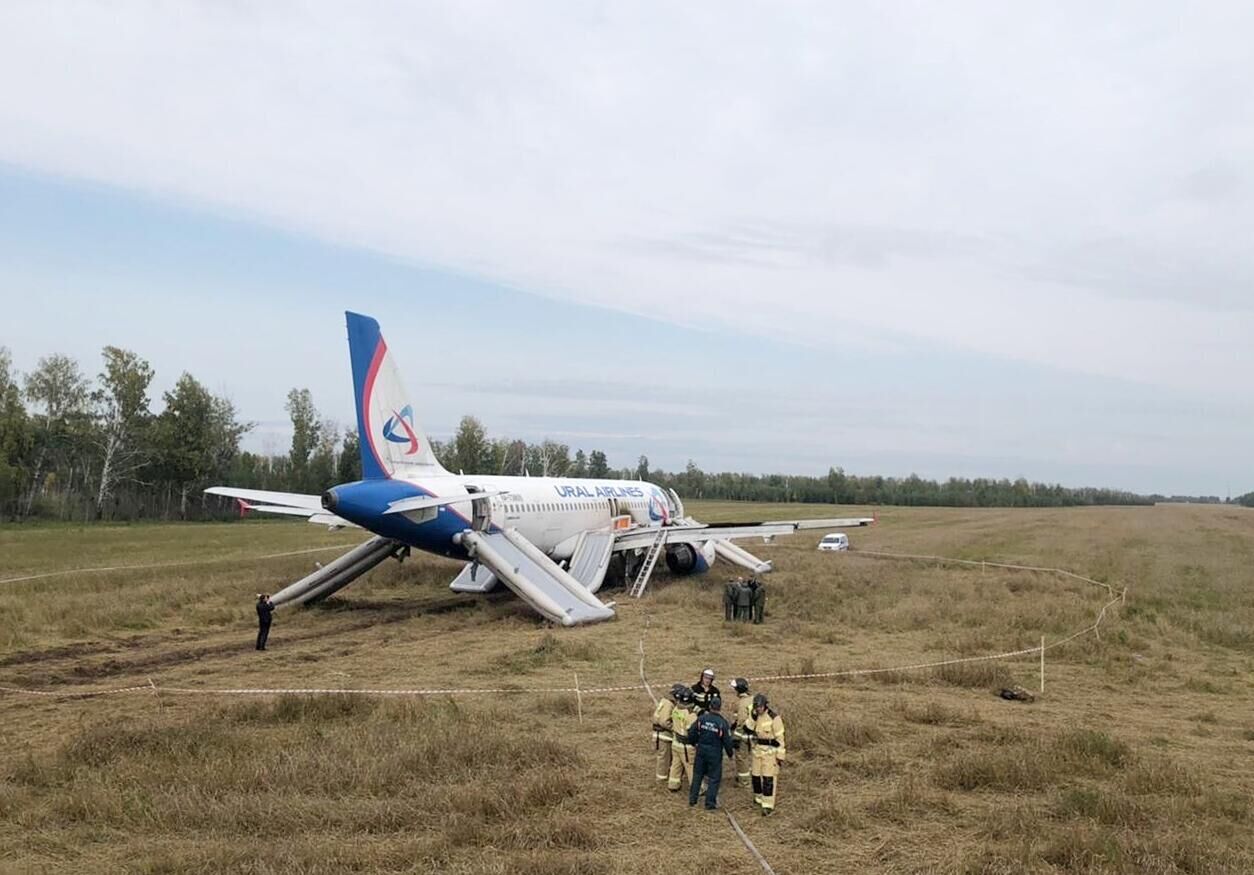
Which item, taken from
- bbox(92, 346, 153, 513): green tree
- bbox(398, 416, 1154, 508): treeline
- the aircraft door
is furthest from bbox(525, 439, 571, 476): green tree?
the aircraft door

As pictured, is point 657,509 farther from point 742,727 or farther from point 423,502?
point 742,727

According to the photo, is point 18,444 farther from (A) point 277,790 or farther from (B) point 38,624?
(A) point 277,790

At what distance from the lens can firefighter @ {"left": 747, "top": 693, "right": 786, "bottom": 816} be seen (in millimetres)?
9867

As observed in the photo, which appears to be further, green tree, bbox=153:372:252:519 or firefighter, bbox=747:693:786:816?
green tree, bbox=153:372:252:519

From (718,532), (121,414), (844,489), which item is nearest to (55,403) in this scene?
(121,414)

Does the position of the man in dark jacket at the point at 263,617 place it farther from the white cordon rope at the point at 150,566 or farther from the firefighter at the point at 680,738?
the white cordon rope at the point at 150,566

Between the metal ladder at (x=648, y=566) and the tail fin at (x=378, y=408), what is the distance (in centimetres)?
853

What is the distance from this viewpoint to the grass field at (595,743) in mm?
8750

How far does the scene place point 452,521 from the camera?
25.8m

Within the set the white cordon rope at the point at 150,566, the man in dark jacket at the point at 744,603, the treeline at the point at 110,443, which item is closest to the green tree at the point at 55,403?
the treeline at the point at 110,443

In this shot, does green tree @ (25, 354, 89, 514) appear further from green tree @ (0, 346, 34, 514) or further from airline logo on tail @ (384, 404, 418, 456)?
airline logo on tail @ (384, 404, 418, 456)

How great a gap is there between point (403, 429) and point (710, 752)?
1761 centimetres

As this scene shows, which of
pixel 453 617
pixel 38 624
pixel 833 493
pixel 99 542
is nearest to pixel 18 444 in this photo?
pixel 99 542

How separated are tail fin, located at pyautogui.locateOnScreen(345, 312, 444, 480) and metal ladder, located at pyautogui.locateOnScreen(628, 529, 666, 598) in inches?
336
